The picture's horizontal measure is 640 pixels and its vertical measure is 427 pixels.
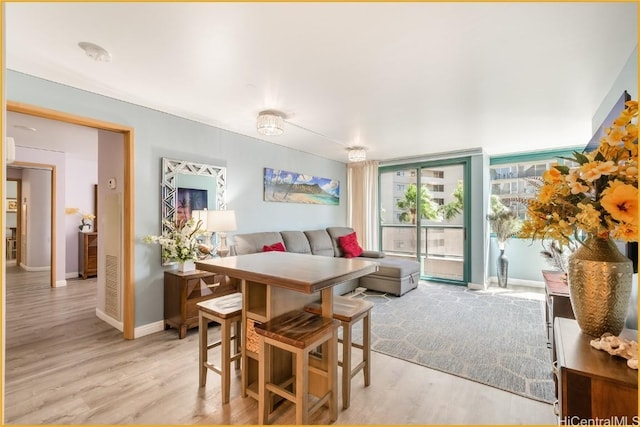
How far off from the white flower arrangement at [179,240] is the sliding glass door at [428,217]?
13.1 feet

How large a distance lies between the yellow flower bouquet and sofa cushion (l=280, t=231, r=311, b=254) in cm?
352

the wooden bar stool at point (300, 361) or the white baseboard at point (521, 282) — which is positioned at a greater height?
the wooden bar stool at point (300, 361)

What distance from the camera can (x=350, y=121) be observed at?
3.52m

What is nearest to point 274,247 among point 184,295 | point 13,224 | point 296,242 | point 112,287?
point 296,242

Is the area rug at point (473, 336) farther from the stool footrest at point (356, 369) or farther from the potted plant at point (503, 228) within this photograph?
the stool footrest at point (356, 369)

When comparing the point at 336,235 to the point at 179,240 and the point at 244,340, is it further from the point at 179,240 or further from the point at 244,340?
the point at 244,340

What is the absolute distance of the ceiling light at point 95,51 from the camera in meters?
1.93

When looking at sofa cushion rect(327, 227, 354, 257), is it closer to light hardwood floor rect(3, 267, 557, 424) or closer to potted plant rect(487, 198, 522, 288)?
potted plant rect(487, 198, 522, 288)

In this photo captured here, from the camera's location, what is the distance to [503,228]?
16.2 ft

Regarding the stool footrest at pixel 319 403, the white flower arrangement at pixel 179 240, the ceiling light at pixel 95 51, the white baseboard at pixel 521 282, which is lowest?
the white baseboard at pixel 521 282

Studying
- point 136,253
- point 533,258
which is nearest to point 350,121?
point 136,253

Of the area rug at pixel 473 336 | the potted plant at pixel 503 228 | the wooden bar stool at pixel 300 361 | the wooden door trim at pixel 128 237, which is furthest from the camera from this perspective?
the potted plant at pixel 503 228

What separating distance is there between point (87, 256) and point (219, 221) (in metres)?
4.35

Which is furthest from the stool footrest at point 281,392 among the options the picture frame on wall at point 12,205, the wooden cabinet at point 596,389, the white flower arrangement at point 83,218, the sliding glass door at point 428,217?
the picture frame on wall at point 12,205
